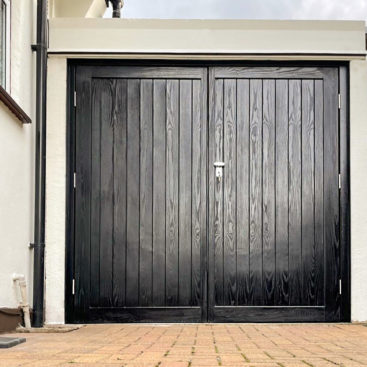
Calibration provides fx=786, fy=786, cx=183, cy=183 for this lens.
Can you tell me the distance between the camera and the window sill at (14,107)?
4.73 metres

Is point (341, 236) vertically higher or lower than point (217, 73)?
lower

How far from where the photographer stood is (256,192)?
6059 millimetres

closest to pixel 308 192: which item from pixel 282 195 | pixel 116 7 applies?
pixel 282 195

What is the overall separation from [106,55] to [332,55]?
1742 millimetres

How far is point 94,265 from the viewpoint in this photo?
19.6 feet

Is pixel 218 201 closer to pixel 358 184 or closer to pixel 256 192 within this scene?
pixel 256 192

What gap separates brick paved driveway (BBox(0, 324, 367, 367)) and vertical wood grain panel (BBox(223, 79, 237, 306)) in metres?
0.35

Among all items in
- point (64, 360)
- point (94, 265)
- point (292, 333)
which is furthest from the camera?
point (94, 265)

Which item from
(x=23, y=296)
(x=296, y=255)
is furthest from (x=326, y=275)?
(x=23, y=296)

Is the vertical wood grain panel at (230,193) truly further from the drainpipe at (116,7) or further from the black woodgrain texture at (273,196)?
the drainpipe at (116,7)

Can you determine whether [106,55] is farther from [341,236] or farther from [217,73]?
[341,236]

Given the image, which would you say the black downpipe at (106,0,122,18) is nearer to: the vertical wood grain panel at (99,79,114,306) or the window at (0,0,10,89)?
the vertical wood grain panel at (99,79,114,306)

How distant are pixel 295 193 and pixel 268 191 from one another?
21 cm

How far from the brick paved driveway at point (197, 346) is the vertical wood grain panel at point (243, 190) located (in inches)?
14.3
